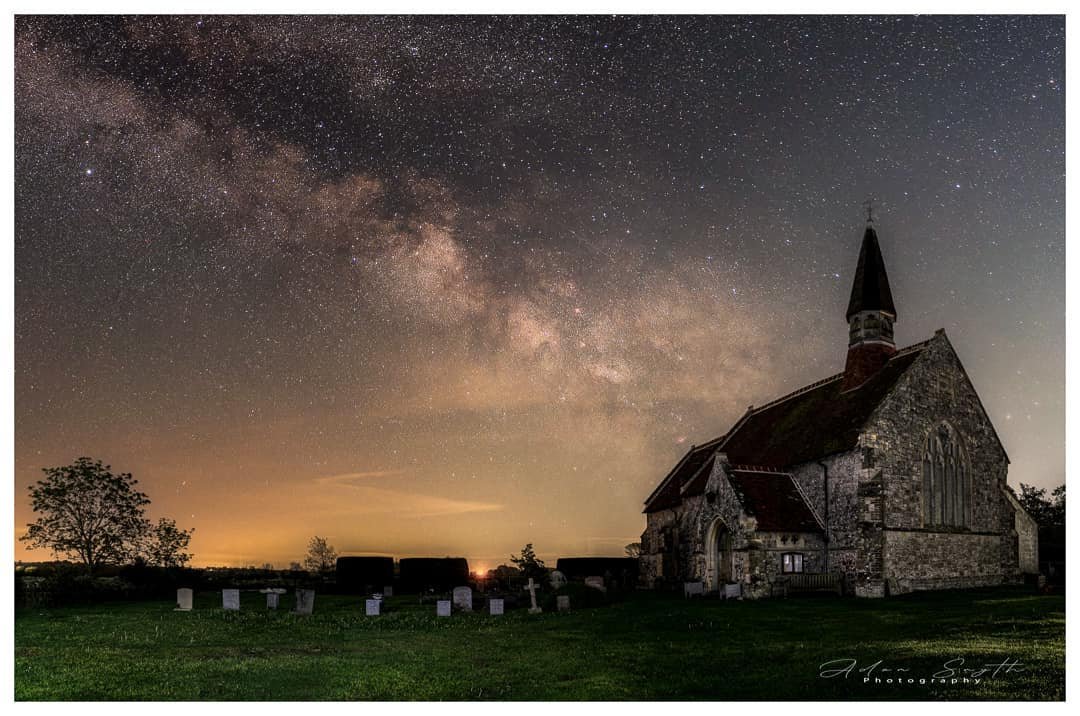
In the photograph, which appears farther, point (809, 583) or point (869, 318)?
point (869, 318)

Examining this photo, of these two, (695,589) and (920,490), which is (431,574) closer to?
(695,589)

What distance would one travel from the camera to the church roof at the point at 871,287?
126ft

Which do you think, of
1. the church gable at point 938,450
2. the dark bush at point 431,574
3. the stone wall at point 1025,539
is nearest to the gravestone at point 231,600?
the dark bush at point 431,574

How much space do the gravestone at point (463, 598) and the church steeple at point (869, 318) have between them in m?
18.4

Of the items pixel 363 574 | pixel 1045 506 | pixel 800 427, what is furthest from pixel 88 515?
pixel 1045 506

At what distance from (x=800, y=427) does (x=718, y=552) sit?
746 centimetres

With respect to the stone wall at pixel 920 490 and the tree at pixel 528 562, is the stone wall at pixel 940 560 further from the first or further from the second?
the tree at pixel 528 562

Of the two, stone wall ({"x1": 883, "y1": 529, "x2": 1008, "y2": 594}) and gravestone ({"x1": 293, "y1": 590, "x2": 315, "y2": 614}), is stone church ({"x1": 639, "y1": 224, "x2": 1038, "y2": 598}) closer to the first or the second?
stone wall ({"x1": 883, "y1": 529, "x2": 1008, "y2": 594})

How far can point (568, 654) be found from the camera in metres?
17.9
